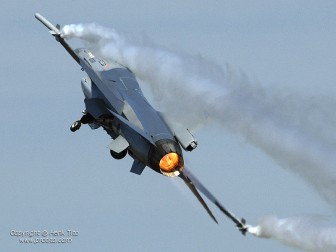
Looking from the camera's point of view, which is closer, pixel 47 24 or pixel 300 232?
pixel 300 232

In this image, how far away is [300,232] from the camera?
7731 cm

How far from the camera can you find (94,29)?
9350 cm

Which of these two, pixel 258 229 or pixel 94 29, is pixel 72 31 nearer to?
pixel 94 29

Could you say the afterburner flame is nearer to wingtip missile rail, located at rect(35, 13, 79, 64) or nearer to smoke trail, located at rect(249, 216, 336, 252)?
smoke trail, located at rect(249, 216, 336, 252)

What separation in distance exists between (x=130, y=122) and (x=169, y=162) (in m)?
4.07

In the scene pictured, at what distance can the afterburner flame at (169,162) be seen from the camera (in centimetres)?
8119

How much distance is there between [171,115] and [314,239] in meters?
12.9

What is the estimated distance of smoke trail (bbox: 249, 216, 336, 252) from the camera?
75250 mm

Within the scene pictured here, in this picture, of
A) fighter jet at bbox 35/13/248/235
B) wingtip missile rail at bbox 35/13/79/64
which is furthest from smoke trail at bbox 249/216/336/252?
wingtip missile rail at bbox 35/13/79/64

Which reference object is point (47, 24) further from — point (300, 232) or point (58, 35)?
point (300, 232)

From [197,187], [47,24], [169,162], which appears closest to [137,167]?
[169,162]

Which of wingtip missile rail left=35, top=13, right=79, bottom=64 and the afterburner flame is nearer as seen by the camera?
the afterburner flame

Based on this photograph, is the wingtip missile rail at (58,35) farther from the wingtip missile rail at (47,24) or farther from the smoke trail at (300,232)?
the smoke trail at (300,232)

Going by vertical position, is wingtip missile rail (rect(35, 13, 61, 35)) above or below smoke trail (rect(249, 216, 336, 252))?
above
